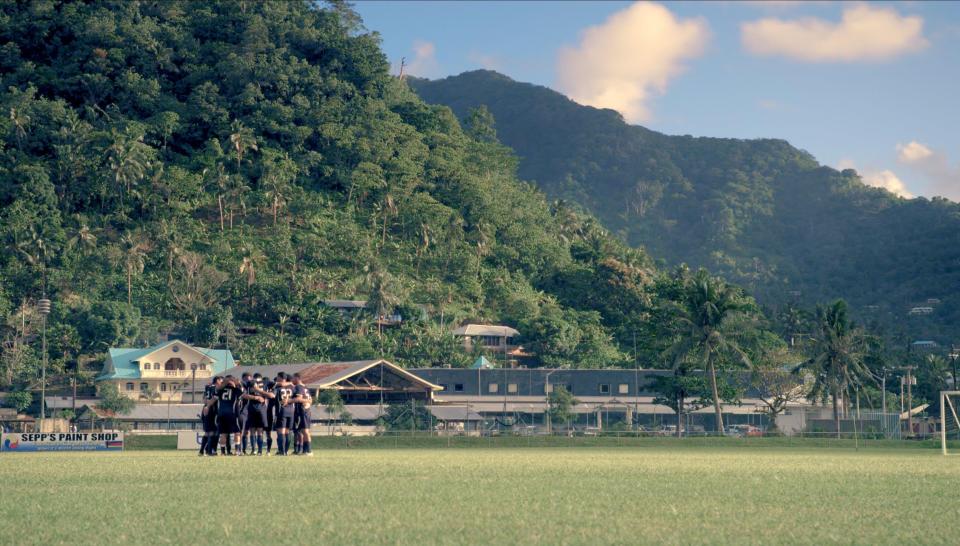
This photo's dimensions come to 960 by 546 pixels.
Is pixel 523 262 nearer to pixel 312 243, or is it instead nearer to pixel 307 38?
pixel 312 243

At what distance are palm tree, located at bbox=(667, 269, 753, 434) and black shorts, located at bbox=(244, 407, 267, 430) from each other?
2346 inches

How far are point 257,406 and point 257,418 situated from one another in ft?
1.01

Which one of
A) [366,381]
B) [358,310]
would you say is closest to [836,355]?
[366,381]

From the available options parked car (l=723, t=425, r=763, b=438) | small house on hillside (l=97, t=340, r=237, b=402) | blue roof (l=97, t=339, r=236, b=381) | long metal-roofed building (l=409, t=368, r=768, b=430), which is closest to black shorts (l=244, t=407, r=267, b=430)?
parked car (l=723, t=425, r=763, b=438)

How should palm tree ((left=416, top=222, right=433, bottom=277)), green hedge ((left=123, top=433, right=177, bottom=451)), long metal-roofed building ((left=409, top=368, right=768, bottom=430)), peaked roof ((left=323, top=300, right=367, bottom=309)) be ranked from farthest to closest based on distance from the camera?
palm tree ((left=416, top=222, right=433, bottom=277))
peaked roof ((left=323, top=300, right=367, bottom=309))
long metal-roofed building ((left=409, top=368, right=768, bottom=430))
green hedge ((left=123, top=433, right=177, bottom=451))

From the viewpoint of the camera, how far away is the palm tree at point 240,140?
157 meters

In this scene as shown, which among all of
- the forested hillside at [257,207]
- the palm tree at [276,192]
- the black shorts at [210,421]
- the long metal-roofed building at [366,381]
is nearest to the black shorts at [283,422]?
the black shorts at [210,421]

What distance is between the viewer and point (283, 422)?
92.5 ft

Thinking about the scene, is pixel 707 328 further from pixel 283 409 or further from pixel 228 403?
pixel 228 403

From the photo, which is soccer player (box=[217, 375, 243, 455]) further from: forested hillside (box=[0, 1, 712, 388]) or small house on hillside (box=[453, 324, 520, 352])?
small house on hillside (box=[453, 324, 520, 352])

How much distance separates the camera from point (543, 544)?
10039 mm

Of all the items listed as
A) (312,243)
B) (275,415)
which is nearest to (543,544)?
(275,415)

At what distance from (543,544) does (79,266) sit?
130905 mm

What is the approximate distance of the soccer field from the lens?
10.6m
